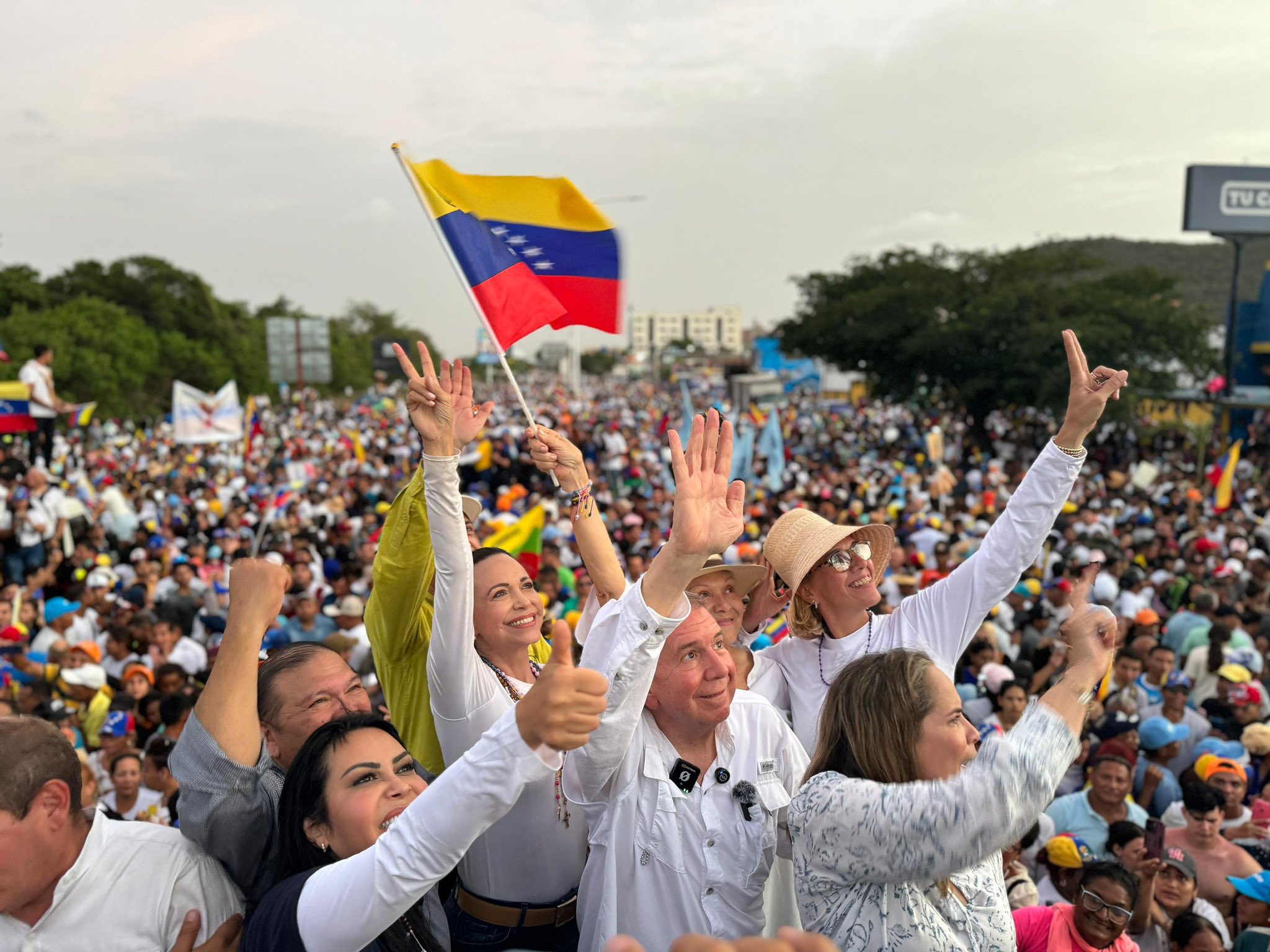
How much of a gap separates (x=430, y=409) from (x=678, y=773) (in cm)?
113

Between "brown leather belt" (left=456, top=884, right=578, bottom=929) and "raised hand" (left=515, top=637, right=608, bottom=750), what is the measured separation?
3.57 ft

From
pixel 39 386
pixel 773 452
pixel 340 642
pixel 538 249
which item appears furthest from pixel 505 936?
pixel 773 452

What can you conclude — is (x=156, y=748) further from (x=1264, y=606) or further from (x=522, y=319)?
(x=1264, y=606)

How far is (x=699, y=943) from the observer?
1.22 metres

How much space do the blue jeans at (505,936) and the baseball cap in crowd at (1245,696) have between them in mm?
5217

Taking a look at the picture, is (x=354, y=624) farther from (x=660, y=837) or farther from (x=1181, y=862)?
(x=660, y=837)

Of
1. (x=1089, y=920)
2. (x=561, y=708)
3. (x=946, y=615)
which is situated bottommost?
(x=1089, y=920)

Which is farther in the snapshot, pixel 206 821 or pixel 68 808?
pixel 206 821

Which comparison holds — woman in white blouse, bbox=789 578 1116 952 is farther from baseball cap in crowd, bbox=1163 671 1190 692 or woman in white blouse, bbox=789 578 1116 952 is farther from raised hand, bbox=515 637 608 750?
baseball cap in crowd, bbox=1163 671 1190 692

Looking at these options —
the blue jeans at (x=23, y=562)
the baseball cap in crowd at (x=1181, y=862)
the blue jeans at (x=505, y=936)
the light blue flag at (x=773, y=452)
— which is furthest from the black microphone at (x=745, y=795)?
the light blue flag at (x=773, y=452)

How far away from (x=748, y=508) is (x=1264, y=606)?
653 centimetres

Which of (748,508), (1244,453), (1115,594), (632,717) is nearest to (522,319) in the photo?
(632,717)

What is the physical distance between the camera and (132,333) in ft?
116

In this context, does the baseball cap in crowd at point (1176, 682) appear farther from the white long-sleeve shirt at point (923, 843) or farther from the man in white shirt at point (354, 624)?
the man in white shirt at point (354, 624)
